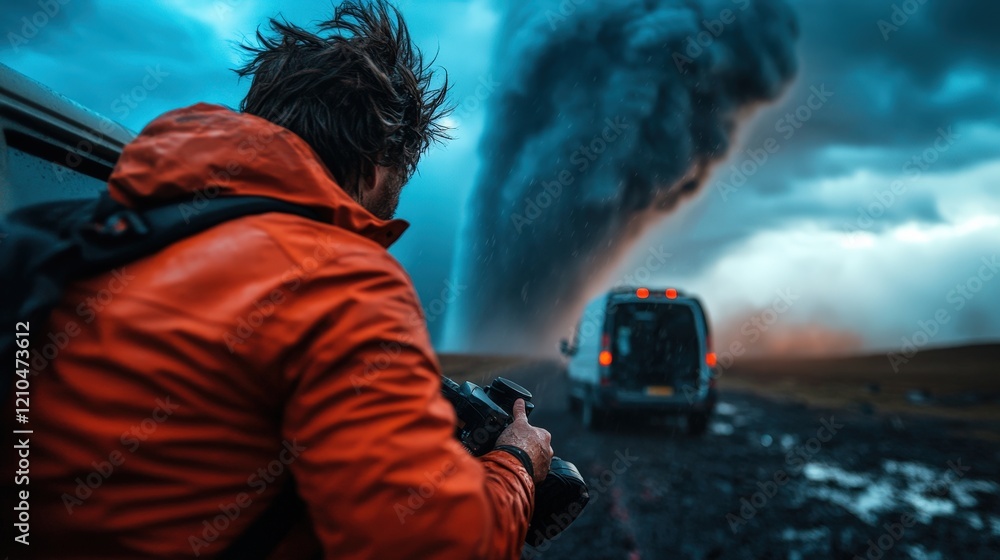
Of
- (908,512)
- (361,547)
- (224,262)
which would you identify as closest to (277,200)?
(224,262)

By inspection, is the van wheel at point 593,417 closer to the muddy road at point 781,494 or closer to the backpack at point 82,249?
the muddy road at point 781,494

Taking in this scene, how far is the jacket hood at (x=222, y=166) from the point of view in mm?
1089

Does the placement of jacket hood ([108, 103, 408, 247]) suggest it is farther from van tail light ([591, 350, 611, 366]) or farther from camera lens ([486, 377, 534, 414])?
van tail light ([591, 350, 611, 366])

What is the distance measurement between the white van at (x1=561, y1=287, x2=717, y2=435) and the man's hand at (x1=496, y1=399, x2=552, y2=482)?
8.69 metres

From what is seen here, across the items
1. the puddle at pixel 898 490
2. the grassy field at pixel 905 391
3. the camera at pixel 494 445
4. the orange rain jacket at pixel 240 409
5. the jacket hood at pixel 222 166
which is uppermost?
the jacket hood at pixel 222 166

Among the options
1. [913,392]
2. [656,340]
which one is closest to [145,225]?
[656,340]

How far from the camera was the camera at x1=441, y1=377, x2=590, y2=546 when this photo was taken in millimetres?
1534

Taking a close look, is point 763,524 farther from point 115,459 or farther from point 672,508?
point 115,459

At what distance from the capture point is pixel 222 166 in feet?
3.63

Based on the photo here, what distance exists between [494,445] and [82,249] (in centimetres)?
97

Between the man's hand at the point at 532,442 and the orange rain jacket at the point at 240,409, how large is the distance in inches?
15.3

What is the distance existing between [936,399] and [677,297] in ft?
43.5

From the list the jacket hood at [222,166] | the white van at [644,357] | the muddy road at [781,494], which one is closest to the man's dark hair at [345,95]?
the jacket hood at [222,166]

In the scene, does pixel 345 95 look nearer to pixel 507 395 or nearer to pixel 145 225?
pixel 145 225
